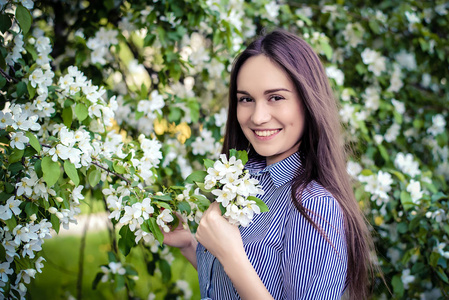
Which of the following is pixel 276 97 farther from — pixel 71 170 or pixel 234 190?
pixel 71 170

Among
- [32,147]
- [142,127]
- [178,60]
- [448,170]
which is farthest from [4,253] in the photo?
[448,170]

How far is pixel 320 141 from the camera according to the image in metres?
1.48

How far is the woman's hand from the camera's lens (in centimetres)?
125

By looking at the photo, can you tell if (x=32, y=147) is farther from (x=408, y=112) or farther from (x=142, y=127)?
(x=408, y=112)

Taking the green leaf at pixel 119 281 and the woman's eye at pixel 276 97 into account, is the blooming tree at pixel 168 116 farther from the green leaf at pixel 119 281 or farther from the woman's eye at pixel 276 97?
the woman's eye at pixel 276 97

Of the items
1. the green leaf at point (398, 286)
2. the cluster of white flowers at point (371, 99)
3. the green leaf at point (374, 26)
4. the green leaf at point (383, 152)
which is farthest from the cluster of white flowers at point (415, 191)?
the green leaf at point (374, 26)

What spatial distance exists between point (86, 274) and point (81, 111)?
311 centimetres

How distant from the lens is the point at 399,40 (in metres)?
3.04

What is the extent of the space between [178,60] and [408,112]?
6.06 ft

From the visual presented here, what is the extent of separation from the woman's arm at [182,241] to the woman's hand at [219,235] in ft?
1.28

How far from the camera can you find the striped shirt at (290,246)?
1199 millimetres

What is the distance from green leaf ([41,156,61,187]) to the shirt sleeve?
2.47 feet

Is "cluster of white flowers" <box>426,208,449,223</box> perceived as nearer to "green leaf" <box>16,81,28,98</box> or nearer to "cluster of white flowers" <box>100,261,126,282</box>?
"cluster of white flowers" <box>100,261,126,282</box>

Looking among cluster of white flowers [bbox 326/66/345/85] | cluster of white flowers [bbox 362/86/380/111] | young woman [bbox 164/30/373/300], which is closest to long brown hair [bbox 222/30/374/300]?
young woman [bbox 164/30/373/300]
